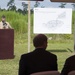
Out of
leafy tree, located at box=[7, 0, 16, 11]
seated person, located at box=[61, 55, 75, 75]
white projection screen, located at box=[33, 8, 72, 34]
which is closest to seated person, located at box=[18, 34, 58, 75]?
seated person, located at box=[61, 55, 75, 75]

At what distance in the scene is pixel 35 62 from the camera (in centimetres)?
347

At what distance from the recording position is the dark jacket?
3.47 m

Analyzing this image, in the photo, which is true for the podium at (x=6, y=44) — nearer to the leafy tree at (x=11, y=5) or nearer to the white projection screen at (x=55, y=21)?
the white projection screen at (x=55, y=21)

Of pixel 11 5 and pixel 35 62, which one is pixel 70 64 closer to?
pixel 35 62

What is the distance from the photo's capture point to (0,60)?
10.8m

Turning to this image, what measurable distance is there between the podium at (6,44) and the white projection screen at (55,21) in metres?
3.38

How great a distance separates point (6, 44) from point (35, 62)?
22.7 ft

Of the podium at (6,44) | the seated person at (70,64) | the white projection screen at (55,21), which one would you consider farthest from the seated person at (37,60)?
the white projection screen at (55,21)

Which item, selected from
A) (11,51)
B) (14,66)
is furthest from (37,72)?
(11,51)

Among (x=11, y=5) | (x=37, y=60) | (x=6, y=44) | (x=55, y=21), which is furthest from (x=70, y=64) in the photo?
(x=11, y=5)

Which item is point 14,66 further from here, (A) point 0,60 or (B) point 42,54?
(B) point 42,54

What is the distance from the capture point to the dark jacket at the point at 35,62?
3467 mm

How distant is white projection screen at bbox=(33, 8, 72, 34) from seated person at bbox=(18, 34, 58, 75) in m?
10.2

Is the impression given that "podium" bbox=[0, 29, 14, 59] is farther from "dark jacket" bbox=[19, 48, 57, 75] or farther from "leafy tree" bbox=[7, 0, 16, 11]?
"leafy tree" bbox=[7, 0, 16, 11]
